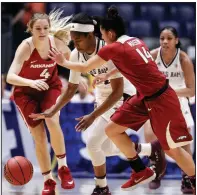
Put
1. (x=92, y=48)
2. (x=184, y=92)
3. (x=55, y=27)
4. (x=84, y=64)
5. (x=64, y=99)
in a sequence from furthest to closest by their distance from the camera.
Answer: (x=184, y=92), (x=55, y=27), (x=64, y=99), (x=92, y=48), (x=84, y=64)

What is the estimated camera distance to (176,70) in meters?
7.75

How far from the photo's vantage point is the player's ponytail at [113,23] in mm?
5988

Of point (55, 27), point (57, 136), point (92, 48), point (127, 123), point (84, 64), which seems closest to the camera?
point (84, 64)

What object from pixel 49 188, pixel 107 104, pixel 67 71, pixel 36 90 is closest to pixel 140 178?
pixel 107 104

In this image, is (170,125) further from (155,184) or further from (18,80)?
(155,184)

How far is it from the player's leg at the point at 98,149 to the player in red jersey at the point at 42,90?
308 millimetres

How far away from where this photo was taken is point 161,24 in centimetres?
1241

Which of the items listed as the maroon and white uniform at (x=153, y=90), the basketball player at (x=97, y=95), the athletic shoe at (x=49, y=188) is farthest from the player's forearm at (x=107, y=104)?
the athletic shoe at (x=49, y=188)

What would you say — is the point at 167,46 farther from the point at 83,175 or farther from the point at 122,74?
the point at 83,175

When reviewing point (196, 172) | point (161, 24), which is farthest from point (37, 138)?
point (161, 24)

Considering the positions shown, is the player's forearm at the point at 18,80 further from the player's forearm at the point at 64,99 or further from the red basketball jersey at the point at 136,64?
the red basketball jersey at the point at 136,64

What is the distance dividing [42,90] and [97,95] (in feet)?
1.99

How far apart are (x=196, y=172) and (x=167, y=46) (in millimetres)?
1946

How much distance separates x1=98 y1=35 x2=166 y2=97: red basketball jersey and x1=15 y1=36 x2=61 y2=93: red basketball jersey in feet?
3.94
